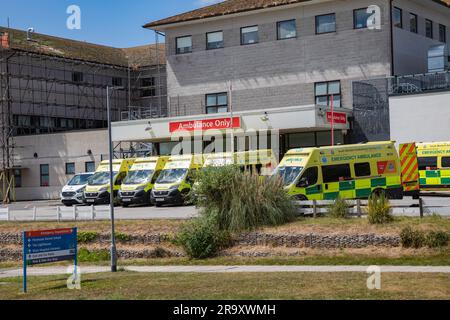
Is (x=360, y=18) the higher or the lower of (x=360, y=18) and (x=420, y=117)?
the higher

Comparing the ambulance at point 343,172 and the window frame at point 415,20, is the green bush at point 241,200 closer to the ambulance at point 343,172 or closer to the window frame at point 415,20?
the ambulance at point 343,172

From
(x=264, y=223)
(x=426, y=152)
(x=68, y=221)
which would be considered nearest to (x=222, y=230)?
(x=264, y=223)

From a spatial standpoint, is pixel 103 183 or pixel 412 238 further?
pixel 103 183

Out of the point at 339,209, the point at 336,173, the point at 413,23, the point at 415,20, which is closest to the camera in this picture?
the point at 339,209

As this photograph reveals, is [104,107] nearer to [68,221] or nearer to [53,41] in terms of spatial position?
[53,41]

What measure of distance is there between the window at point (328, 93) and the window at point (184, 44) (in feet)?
33.9

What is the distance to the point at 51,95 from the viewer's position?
61.6 metres

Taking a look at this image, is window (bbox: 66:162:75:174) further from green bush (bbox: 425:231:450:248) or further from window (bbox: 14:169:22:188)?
green bush (bbox: 425:231:450:248)

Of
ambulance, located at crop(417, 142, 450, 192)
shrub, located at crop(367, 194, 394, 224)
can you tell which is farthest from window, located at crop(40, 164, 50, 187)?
shrub, located at crop(367, 194, 394, 224)

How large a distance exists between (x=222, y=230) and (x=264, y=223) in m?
1.42

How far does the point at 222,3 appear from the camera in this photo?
170 feet

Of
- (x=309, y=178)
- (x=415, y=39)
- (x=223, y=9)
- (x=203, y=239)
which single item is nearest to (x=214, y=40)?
(x=223, y=9)

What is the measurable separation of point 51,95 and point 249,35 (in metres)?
21.1

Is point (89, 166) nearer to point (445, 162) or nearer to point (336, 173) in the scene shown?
point (445, 162)
